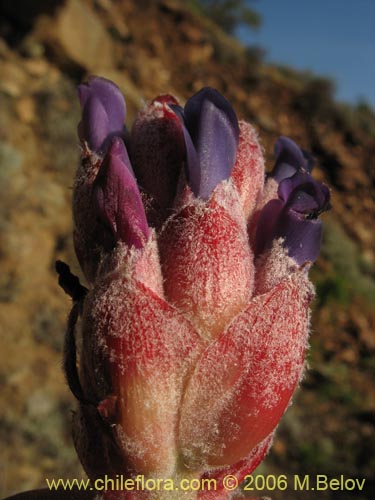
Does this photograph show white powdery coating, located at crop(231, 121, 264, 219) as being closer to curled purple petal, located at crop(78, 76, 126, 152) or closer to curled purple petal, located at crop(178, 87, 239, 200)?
curled purple petal, located at crop(178, 87, 239, 200)

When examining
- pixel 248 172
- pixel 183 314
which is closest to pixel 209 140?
pixel 248 172

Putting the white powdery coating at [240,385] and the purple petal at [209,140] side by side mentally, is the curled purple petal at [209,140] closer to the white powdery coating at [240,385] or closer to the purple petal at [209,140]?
the purple petal at [209,140]

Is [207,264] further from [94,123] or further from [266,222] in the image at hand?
[94,123]

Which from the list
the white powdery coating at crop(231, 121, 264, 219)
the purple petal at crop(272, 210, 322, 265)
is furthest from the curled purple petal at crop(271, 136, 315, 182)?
the purple petal at crop(272, 210, 322, 265)

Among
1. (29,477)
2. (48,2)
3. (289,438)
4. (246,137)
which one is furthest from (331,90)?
(246,137)

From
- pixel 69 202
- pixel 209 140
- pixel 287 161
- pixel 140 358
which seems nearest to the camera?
pixel 140 358

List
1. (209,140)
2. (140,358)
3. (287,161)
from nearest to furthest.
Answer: (140,358), (209,140), (287,161)

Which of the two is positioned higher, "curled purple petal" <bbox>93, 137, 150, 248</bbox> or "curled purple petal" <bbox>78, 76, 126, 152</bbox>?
"curled purple petal" <bbox>78, 76, 126, 152</bbox>

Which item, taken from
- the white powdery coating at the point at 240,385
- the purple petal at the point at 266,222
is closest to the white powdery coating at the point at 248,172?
the purple petal at the point at 266,222
